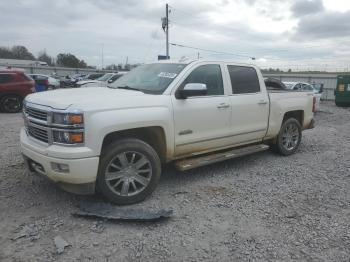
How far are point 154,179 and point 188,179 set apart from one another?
1.00 meters

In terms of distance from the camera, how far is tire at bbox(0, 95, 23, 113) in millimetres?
14047

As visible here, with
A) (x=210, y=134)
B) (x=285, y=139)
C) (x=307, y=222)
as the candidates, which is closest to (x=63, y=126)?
(x=210, y=134)

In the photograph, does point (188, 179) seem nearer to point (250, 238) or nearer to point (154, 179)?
point (154, 179)

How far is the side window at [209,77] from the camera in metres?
5.16

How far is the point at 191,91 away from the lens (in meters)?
4.70

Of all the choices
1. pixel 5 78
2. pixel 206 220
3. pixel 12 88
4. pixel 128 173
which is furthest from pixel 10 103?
pixel 206 220

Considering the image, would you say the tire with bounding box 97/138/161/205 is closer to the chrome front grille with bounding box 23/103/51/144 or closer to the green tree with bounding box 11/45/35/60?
the chrome front grille with bounding box 23/103/51/144

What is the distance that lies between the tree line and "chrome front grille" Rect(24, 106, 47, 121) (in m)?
68.6

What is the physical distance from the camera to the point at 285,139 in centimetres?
697

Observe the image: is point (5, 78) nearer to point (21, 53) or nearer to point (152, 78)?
point (152, 78)

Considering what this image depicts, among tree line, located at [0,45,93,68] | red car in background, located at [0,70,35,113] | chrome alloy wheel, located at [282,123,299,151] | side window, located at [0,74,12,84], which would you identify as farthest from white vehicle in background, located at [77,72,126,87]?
tree line, located at [0,45,93,68]

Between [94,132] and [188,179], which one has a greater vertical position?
[94,132]

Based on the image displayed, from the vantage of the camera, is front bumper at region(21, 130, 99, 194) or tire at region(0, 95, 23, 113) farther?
tire at region(0, 95, 23, 113)

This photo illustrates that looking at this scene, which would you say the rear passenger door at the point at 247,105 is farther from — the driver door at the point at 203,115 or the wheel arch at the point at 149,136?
the wheel arch at the point at 149,136
